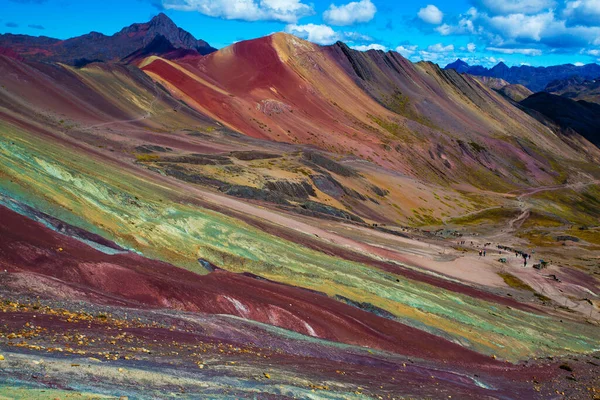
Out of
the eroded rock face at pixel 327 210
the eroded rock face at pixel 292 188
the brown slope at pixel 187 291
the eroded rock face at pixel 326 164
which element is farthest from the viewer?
the eroded rock face at pixel 326 164

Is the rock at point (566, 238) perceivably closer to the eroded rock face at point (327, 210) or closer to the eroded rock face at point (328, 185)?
the eroded rock face at point (328, 185)

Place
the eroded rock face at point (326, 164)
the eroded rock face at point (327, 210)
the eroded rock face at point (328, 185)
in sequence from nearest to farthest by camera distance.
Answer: the eroded rock face at point (327, 210) < the eroded rock face at point (328, 185) < the eroded rock face at point (326, 164)

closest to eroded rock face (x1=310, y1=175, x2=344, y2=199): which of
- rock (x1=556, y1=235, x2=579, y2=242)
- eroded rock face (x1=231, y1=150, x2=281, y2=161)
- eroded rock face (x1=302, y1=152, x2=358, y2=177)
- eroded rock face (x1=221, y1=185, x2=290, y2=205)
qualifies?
eroded rock face (x1=302, y1=152, x2=358, y2=177)

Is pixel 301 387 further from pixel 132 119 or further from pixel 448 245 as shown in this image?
pixel 132 119

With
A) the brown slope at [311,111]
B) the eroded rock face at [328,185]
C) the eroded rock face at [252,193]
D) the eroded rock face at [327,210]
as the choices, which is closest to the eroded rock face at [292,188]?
the eroded rock face at [328,185]

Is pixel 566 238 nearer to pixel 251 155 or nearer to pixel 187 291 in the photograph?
pixel 251 155

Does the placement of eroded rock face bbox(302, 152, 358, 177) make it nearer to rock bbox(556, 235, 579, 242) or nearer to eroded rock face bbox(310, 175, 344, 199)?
eroded rock face bbox(310, 175, 344, 199)

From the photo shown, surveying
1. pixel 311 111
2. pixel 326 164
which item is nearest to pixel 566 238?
pixel 326 164

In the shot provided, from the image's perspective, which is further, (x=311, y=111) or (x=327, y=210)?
(x=311, y=111)

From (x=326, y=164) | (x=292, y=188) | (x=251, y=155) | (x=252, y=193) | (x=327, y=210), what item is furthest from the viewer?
(x=326, y=164)

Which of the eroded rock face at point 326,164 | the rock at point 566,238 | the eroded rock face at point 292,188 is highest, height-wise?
the eroded rock face at point 326,164

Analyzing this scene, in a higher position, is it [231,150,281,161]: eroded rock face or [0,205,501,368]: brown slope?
[231,150,281,161]: eroded rock face
